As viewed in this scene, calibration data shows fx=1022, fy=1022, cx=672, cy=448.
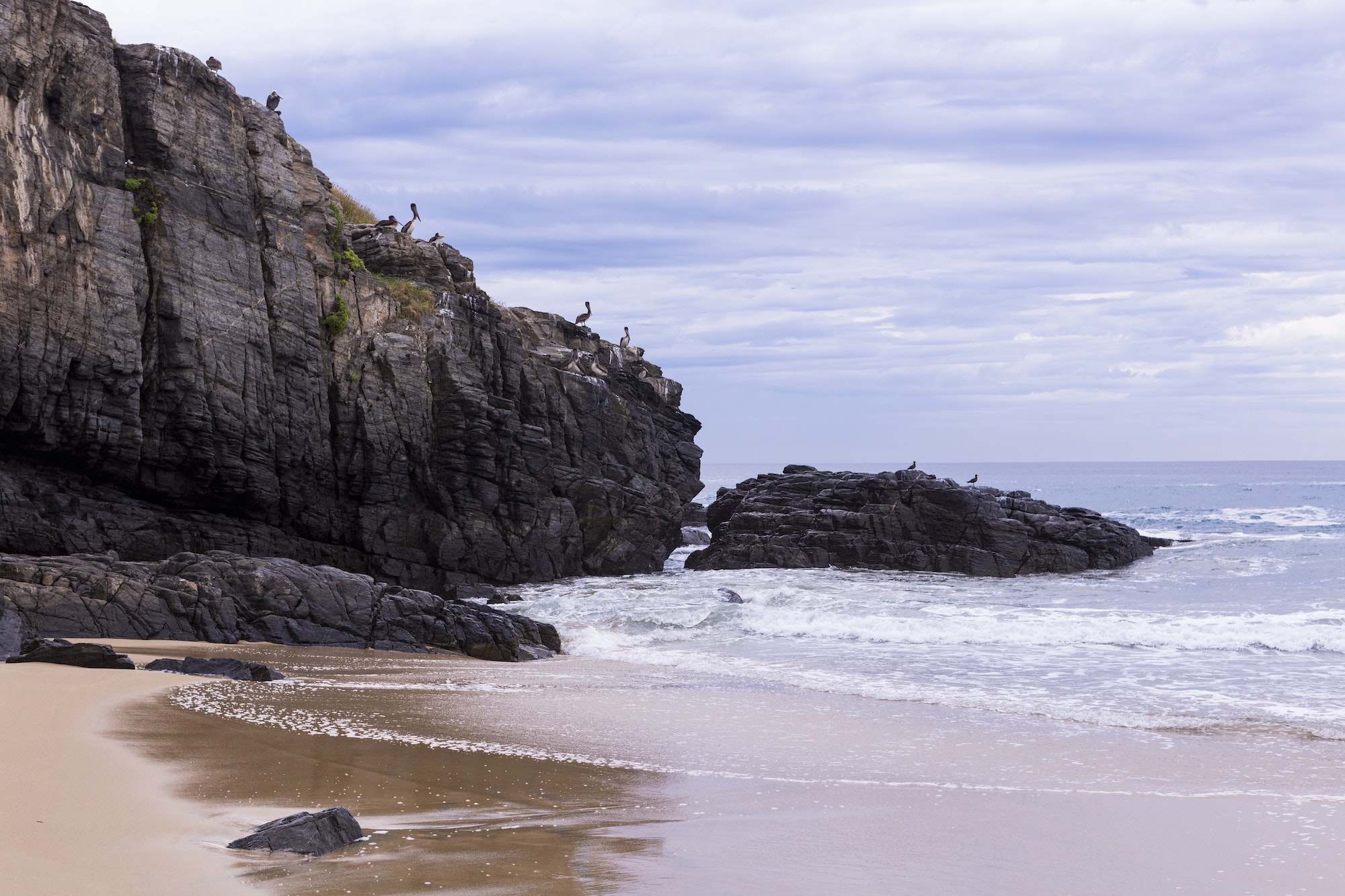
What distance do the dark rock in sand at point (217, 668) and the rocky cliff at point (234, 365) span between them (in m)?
10.3

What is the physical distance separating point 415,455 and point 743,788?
68.8 ft

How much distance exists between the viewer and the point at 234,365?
80.6 ft

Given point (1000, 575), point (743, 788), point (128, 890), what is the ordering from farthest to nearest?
point (1000, 575), point (743, 788), point (128, 890)

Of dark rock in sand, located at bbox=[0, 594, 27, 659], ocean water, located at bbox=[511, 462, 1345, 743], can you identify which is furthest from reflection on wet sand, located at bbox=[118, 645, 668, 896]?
ocean water, located at bbox=[511, 462, 1345, 743]

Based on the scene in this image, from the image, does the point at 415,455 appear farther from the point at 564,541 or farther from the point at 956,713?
the point at 956,713

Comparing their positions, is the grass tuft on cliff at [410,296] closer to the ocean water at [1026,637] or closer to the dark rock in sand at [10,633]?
the ocean water at [1026,637]

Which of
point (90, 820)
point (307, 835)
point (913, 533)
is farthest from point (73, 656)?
point (913, 533)

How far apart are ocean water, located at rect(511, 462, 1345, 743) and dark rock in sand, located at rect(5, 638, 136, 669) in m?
8.40

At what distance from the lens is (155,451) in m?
23.8

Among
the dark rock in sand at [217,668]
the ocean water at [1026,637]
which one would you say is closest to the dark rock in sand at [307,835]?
the dark rock in sand at [217,668]

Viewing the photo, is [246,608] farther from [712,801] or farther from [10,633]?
[712,801]

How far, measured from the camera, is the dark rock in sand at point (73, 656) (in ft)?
43.7

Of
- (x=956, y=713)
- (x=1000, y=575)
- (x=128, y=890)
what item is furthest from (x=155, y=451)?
(x=1000, y=575)

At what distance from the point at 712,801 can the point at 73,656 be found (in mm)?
9558
